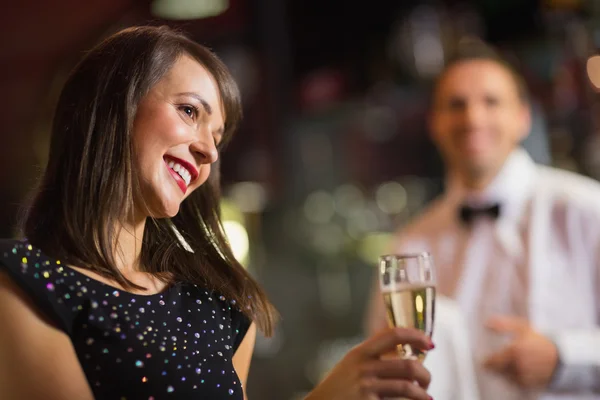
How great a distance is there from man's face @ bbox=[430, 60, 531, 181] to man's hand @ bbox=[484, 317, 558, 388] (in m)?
0.66

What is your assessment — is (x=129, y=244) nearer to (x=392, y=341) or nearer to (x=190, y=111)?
(x=190, y=111)

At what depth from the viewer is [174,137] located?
4.29ft

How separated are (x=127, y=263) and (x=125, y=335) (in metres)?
0.17

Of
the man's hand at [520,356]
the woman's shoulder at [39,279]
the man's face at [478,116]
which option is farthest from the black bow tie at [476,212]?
the woman's shoulder at [39,279]

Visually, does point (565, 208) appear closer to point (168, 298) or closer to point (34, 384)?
point (168, 298)

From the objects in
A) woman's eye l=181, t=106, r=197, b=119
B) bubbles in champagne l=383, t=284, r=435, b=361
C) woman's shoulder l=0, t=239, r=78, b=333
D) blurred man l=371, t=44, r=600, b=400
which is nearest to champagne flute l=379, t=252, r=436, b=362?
bubbles in champagne l=383, t=284, r=435, b=361

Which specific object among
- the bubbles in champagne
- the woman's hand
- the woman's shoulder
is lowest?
the woman's hand

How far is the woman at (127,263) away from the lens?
47.0 inches

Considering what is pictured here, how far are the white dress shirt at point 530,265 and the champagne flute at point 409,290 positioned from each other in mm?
1140

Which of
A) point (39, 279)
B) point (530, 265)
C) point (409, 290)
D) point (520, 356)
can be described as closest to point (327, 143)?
point (530, 265)

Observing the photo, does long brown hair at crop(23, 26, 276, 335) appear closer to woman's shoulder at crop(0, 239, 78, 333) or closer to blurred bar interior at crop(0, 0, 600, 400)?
woman's shoulder at crop(0, 239, 78, 333)

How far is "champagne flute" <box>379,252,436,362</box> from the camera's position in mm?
1423

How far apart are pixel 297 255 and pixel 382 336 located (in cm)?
456

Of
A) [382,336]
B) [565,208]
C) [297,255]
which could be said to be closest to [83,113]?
[382,336]
